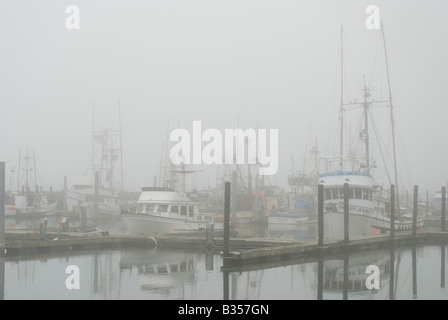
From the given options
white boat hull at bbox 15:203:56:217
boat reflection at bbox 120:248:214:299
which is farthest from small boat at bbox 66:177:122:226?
boat reflection at bbox 120:248:214:299

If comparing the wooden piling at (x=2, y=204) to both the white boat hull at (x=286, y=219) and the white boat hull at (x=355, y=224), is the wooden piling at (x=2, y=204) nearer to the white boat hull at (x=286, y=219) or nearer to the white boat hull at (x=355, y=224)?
the white boat hull at (x=355, y=224)

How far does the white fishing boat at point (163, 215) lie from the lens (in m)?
42.6

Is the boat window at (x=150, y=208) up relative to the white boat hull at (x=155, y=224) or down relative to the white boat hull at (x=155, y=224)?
up

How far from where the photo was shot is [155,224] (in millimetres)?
42562

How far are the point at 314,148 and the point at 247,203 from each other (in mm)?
23787

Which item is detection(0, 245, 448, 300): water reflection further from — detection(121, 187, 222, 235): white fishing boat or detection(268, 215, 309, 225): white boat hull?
detection(268, 215, 309, 225): white boat hull

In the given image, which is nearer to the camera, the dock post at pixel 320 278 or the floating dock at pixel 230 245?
the dock post at pixel 320 278

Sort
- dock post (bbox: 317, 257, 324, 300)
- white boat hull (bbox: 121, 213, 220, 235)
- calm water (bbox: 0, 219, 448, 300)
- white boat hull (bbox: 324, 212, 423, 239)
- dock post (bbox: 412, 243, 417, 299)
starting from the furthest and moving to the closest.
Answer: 1. white boat hull (bbox: 121, 213, 220, 235)
2. white boat hull (bbox: 324, 212, 423, 239)
3. dock post (bbox: 412, 243, 417, 299)
4. dock post (bbox: 317, 257, 324, 300)
5. calm water (bbox: 0, 219, 448, 300)

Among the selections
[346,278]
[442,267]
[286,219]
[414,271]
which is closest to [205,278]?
[346,278]

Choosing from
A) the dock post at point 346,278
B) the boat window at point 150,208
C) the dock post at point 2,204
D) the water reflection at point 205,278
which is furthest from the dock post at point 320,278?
the boat window at point 150,208

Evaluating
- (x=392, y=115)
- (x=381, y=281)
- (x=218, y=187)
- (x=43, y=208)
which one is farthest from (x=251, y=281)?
(x=43, y=208)

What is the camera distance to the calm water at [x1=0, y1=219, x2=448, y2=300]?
69.1 ft

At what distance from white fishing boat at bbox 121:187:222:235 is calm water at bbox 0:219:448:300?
9.95 metres
